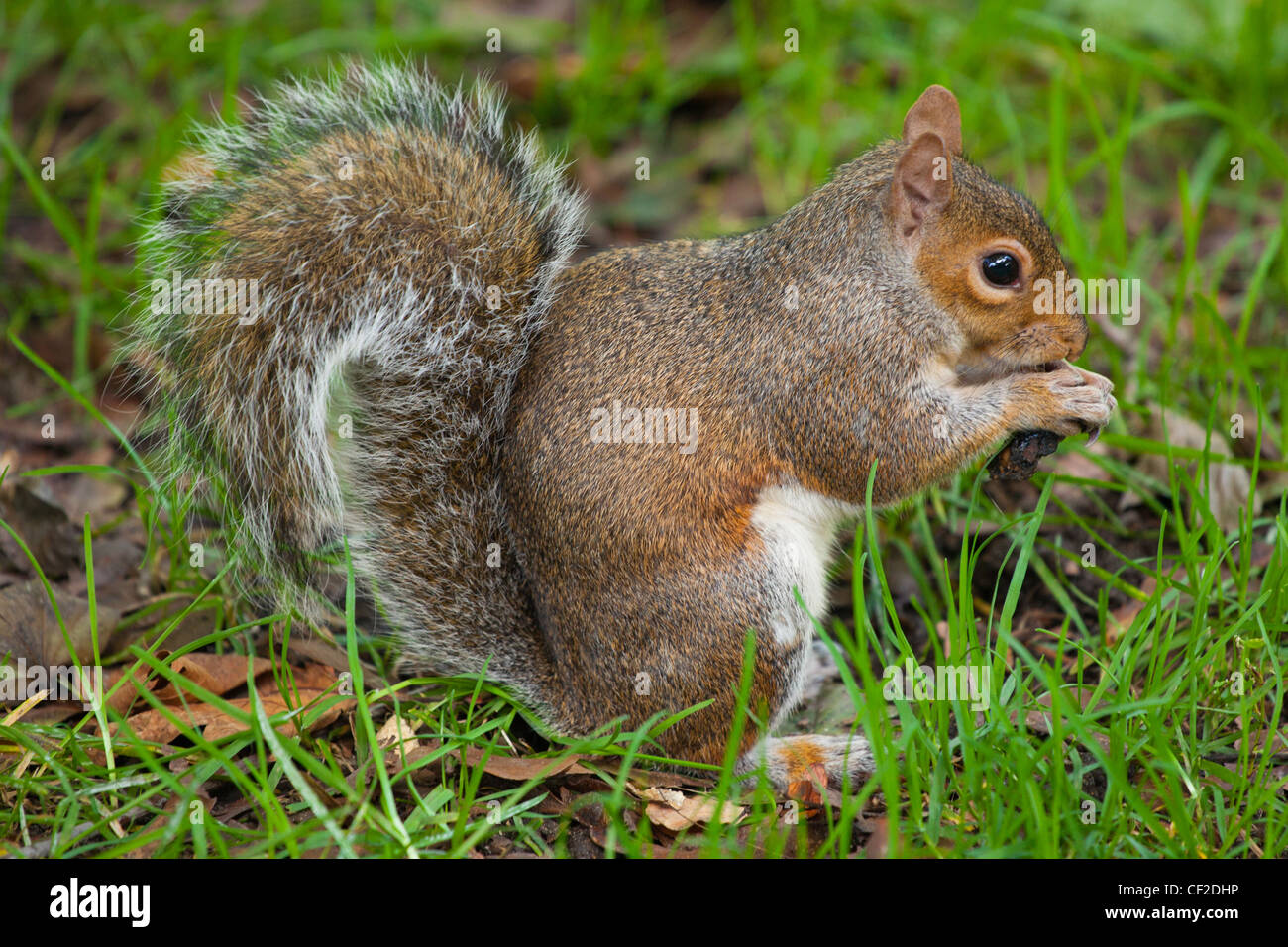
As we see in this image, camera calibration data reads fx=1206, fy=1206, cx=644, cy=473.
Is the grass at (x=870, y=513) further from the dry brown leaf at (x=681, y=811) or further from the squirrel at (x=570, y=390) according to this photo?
the squirrel at (x=570, y=390)

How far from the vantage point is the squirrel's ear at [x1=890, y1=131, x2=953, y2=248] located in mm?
2508

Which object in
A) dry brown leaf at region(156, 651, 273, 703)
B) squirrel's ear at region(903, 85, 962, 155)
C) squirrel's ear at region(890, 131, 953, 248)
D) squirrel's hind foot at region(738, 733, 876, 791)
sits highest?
squirrel's ear at region(903, 85, 962, 155)

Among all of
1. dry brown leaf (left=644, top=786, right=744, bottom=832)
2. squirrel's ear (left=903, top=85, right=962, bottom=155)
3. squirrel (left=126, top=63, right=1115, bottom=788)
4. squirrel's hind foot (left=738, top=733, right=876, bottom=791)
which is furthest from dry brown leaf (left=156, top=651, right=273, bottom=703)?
squirrel's ear (left=903, top=85, right=962, bottom=155)

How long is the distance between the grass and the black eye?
0.47 m

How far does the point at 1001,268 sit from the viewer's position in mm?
2572

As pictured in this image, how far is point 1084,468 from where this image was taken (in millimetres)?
3279

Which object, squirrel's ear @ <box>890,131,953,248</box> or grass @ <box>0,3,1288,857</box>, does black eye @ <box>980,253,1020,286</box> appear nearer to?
squirrel's ear @ <box>890,131,953,248</box>

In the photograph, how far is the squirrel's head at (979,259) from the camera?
257 centimetres

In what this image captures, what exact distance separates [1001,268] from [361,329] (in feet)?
4.40

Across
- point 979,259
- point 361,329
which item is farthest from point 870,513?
point 361,329

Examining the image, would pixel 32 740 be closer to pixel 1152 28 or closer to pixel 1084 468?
pixel 1084 468

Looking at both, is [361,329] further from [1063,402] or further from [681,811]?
[1063,402]

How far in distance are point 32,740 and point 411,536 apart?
2.68 ft

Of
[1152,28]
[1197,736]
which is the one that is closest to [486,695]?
[1197,736]
